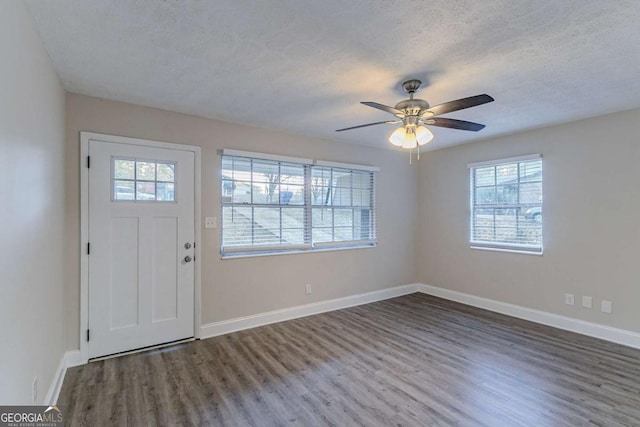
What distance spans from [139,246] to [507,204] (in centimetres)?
454

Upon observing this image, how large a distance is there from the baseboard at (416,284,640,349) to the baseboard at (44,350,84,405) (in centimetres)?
472

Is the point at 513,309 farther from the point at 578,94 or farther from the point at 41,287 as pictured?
the point at 41,287

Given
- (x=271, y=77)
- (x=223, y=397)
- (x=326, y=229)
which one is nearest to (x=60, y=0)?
(x=271, y=77)

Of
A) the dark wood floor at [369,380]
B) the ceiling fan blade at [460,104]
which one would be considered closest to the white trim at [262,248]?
the dark wood floor at [369,380]

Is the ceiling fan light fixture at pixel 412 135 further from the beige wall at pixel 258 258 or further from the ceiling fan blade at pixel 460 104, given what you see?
the beige wall at pixel 258 258

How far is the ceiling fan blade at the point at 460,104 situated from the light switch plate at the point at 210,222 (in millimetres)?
2434

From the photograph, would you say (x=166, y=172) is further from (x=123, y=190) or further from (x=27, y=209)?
(x=27, y=209)

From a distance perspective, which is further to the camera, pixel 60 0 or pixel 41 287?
pixel 41 287

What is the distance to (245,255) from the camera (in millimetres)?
3785

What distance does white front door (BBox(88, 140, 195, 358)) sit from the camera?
2.96m

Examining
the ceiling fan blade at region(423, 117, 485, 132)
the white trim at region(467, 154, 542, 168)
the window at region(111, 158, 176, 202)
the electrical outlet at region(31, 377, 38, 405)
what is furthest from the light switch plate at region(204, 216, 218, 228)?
the white trim at region(467, 154, 542, 168)

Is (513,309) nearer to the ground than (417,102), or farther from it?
nearer to the ground

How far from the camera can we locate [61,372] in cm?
260

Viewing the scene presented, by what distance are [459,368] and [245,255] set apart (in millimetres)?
2499
